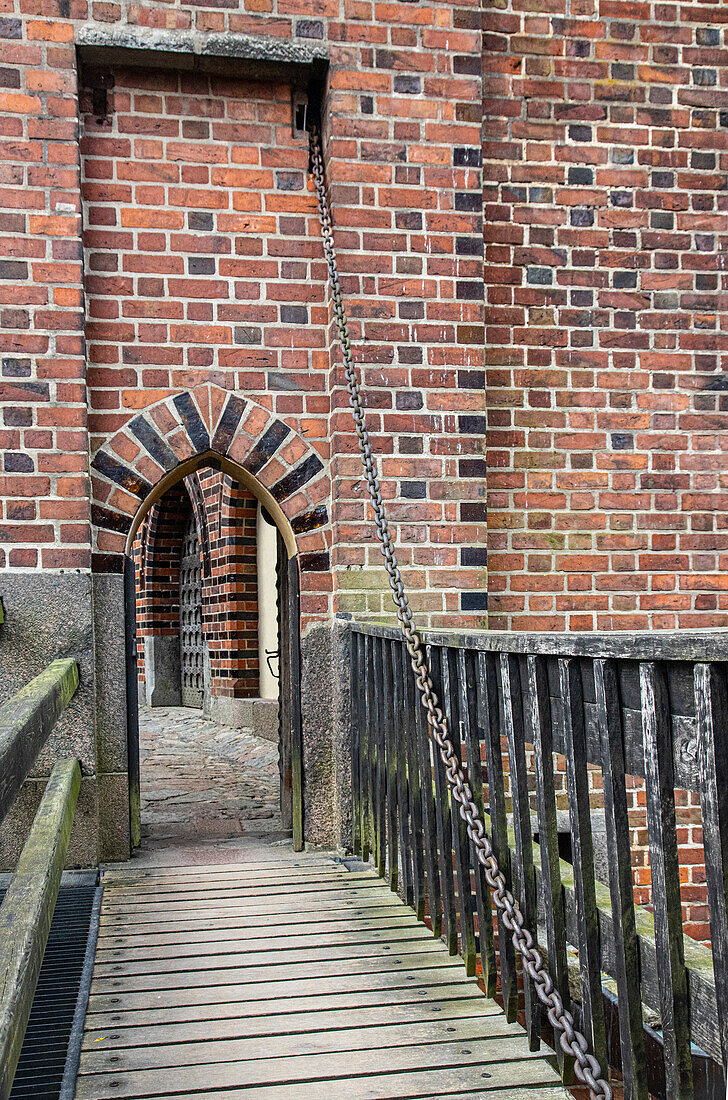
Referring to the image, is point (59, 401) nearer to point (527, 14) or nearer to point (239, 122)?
point (239, 122)

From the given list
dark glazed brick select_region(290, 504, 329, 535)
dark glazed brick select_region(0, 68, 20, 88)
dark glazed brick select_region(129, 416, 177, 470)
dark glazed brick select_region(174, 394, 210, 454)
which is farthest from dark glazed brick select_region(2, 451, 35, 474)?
dark glazed brick select_region(0, 68, 20, 88)

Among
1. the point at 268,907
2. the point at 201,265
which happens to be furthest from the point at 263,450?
the point at 268,907

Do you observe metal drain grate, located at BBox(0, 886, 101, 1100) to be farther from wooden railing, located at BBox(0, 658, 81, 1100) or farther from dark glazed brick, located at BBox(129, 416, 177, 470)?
dark glazed brick, located at BBox(129, 416, 177, 470)

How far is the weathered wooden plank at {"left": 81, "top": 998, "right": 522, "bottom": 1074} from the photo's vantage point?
2168 mm

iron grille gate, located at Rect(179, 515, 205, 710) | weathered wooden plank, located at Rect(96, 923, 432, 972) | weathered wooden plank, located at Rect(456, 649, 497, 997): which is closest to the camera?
weathered wooden plank, located at Rect(456, 649, 497, 997)

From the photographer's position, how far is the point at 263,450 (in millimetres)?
4086

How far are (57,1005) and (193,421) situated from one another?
231 cm

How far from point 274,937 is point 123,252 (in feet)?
9.08

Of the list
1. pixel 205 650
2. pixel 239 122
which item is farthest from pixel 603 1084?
pixel 205 650

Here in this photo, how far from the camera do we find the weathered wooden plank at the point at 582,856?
183 cm

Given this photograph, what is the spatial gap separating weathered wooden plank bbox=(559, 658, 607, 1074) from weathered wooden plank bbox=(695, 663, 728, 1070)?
420mm

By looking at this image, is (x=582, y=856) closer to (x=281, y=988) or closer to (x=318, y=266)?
(x=281, y=988)

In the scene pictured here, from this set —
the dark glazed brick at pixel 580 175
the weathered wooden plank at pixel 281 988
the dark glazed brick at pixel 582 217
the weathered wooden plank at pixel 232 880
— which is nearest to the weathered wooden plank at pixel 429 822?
the weathered wooden plank at pixel 281 988

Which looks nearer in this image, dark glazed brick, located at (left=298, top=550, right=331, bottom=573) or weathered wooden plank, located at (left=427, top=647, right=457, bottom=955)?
weathered wooden plank, located at (left=427, top=647, right=457, bottom=955)
